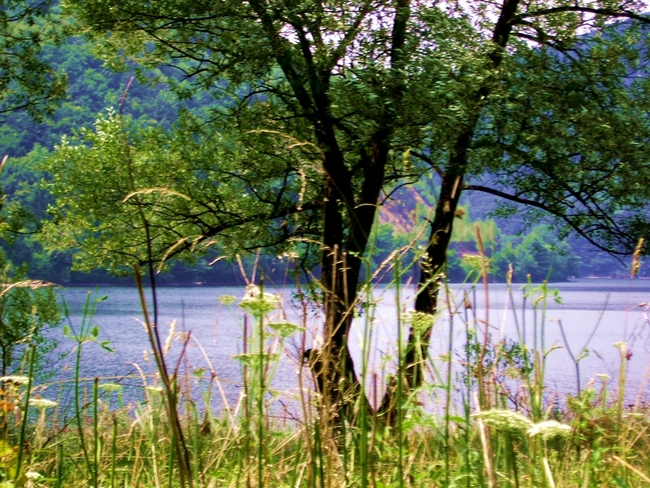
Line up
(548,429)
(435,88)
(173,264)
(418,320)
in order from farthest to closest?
(173,264) → (435,88) → (418,320) → (548,429)

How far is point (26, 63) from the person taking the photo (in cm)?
874

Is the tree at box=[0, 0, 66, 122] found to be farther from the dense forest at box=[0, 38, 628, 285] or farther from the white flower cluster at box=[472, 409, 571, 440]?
the white flower cluster at box=[472, 409, 571, 440]

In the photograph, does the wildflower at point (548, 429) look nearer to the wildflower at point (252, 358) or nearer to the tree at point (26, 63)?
the wildflower at point (252, 358)

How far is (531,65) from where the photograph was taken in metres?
7.52

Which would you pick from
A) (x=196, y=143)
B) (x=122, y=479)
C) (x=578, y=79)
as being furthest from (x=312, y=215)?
(x=122, y=479)

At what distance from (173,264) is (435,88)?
201 inches

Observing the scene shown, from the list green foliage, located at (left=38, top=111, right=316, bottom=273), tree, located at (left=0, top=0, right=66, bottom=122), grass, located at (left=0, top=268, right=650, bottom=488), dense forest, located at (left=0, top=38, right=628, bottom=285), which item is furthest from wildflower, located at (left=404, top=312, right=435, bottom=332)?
tree, located at (left=0, top=0, right=66, bottom=122)

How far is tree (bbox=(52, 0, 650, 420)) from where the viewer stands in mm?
7121

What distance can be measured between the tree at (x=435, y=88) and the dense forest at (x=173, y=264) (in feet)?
2.08

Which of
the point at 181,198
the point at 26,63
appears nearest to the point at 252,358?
the point at 181,198

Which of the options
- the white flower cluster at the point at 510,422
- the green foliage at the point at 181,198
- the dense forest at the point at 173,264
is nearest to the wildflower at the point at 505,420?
the white flower cluster at the point at 510,422

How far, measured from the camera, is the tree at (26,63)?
8.55m

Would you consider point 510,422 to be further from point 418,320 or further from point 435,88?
point 435,88

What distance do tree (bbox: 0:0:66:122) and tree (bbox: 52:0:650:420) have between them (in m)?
0.47
